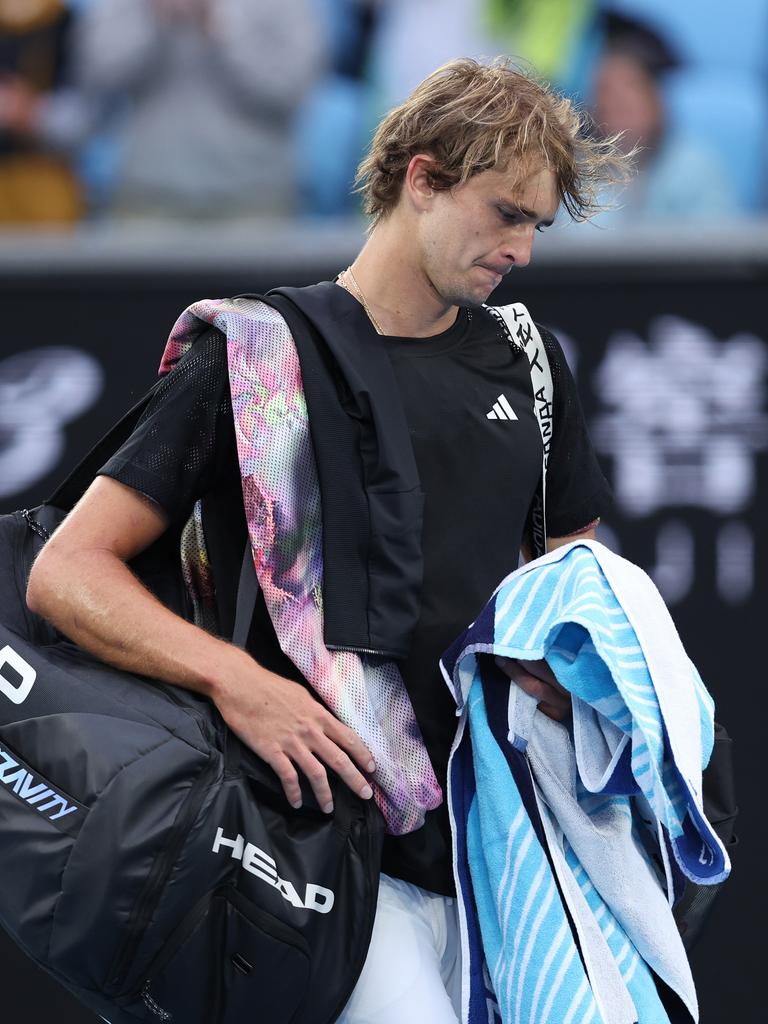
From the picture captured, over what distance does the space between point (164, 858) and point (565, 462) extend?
75cm

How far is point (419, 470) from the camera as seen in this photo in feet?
5.57

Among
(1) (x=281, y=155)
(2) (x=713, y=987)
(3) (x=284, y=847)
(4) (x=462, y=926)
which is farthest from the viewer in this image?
(1) (x=281, y=155)

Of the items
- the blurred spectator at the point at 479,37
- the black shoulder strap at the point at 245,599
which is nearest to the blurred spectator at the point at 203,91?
the blurred spectator at the point at 479,37

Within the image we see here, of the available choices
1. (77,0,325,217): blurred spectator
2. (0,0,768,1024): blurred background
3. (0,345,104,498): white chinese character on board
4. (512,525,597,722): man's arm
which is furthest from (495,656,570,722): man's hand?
(77,0,325,217): blurred spectator

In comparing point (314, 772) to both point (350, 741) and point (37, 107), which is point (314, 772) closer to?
point (350, 741)

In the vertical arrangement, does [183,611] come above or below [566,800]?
above

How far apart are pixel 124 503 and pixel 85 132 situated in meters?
2.21

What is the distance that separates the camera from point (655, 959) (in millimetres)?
1618

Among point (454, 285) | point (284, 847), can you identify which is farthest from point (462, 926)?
point (454, 285)

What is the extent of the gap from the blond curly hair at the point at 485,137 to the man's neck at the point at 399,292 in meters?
0.08

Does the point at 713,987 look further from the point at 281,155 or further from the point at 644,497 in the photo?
the point at 281,155

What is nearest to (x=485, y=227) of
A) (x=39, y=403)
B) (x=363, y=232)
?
(x=363, y=232)

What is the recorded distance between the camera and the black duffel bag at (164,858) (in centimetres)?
145

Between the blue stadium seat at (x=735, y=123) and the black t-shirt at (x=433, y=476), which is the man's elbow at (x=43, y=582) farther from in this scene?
the blue stadium seat at (x=735, y=123)
